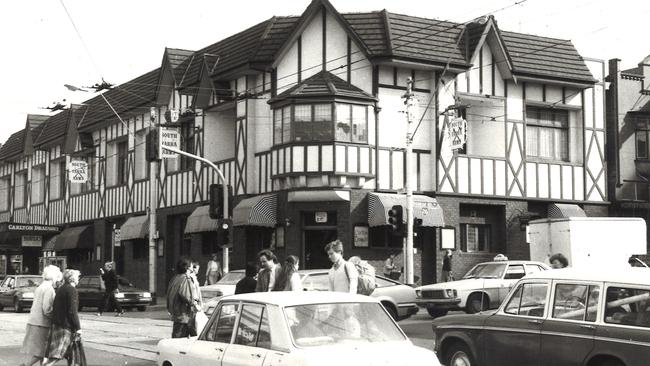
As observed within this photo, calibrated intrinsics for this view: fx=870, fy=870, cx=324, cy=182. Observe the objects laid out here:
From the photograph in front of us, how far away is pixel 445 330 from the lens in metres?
11.7

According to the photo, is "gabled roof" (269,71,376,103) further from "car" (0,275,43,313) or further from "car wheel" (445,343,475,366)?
"car wheel" (445,343,475,366)

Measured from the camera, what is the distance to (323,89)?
2909 cm

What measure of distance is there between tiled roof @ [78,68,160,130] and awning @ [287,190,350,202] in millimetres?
11935

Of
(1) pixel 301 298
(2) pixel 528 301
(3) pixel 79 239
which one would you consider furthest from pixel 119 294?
(1) pixel 301 298

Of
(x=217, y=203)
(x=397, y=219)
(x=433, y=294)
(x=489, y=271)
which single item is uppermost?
(x=217, y=203)

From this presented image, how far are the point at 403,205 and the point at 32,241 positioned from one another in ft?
97.8

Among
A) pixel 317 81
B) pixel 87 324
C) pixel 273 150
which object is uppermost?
pixel 317 81

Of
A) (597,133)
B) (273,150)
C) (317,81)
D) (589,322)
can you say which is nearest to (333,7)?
(317,81)

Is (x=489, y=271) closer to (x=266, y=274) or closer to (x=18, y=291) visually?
(x=266, y=274)

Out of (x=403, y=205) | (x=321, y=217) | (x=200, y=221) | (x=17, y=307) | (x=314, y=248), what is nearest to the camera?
(x=403, y=205)

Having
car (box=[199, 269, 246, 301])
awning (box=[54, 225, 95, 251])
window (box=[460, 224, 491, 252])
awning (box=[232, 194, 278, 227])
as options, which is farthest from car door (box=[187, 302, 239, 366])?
awning (box=[54, 225, 95, 251])

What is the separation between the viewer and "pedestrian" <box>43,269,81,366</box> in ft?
38.2

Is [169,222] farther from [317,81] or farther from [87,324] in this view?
[87,324]

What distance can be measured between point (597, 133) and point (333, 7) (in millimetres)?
12046
